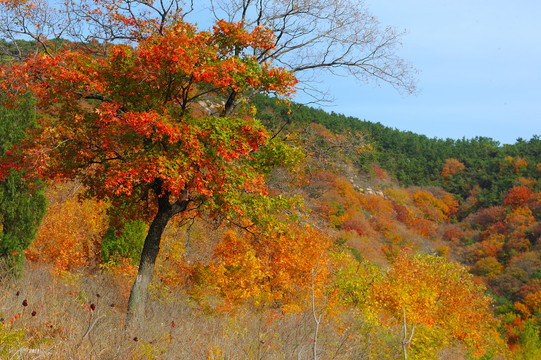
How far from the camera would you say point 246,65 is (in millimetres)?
8984

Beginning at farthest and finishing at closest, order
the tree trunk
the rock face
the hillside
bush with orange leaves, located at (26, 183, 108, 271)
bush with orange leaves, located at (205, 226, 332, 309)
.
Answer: the rock face < bush with orange leaves, located at (26, 183, 108, 271) < bush with orange leaves, located at (205, 226, 332, 309) < the tree trunk < the hillside

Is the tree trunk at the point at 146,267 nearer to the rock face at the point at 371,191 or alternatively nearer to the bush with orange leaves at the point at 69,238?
the bush with orange leaves at the point at 69,238

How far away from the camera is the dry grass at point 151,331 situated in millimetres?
5500

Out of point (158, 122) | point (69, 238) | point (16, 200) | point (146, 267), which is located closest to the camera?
point (158, 122)

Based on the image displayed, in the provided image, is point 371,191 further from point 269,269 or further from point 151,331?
point 151,331

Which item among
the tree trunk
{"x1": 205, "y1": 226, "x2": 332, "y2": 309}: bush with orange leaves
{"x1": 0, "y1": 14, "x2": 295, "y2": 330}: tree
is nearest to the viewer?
{"x1": 0, "y1": 14, "x2": 295, "y2": 330}: tree

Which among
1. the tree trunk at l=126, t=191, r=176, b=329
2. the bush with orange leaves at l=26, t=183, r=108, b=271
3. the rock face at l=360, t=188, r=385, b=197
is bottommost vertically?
the bush with orange leaves at l=26, t=183, r=108, b=271

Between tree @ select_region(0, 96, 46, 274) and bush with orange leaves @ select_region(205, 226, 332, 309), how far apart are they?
490 cm

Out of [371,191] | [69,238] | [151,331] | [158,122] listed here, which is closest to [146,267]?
[151,331]

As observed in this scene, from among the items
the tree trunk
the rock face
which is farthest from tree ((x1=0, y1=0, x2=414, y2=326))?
the rock face

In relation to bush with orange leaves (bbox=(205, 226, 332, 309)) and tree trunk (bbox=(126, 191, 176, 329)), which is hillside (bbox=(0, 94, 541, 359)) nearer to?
bush with orange leaves (bbox=(205, 226, 332, 309))

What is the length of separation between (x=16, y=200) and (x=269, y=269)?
7.96 m

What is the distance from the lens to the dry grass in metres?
5.50

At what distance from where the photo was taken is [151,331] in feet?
26.0
